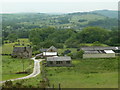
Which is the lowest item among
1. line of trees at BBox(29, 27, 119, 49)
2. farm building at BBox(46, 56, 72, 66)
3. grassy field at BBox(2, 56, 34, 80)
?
grassy field at BBox(2, 56, 34, 80)

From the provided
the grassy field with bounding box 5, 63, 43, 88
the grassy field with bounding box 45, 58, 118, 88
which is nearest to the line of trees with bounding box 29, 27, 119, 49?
the grassy field with bounding box 45, 58, 118, 88

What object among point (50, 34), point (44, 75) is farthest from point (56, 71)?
point (50, 34)

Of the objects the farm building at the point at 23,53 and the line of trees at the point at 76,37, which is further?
the line of trees at the point at 76,37

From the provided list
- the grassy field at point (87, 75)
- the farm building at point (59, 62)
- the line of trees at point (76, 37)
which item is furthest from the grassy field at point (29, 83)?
the line of trees at point (76, 37)

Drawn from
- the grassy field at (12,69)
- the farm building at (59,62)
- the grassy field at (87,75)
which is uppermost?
the farm building at (59,62)

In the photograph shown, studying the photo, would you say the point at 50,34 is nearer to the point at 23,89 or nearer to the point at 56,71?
the point at 56,71

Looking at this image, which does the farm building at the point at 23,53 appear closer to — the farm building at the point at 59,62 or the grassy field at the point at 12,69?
the grassy field at the point at 12,69

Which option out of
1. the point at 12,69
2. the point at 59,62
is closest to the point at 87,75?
the point at 59,62

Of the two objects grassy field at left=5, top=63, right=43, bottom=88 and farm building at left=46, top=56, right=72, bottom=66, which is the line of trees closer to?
farm building at left=46, top=56, right=72, bottom=66

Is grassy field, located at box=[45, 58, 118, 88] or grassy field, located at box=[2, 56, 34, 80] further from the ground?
grassy field, located at box=[45, 58, 118, 88]
